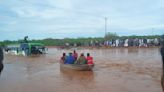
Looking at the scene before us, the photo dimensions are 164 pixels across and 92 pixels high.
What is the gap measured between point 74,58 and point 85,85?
5.47m

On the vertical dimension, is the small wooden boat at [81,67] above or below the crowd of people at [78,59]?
below

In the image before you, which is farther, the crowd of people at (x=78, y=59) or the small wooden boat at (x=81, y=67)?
the crowd of people at (x=78, y=59)

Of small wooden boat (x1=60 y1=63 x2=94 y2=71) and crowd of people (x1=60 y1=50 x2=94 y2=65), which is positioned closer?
small wooden boat (x1=60 y1=63 x2=94 y2=71)

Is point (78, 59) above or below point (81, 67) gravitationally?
above

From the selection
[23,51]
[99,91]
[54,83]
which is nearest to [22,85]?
[54,83]

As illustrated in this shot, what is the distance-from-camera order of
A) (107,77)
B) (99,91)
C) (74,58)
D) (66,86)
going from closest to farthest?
(99,91) → (66,86) → (107,77) → (74,58)

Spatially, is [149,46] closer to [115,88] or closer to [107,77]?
[107,77]

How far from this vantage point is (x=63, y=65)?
20.5m

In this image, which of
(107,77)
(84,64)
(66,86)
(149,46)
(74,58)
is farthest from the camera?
(149,46)

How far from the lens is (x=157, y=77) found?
1625 cm

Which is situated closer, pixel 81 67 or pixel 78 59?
pixel 81 67

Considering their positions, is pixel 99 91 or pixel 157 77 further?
pixel 157 77

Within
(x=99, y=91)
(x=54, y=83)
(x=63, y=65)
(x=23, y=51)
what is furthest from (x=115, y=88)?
(x=23, y=51)

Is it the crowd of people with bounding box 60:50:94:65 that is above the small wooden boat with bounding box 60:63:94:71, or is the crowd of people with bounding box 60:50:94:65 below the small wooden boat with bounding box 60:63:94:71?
above
